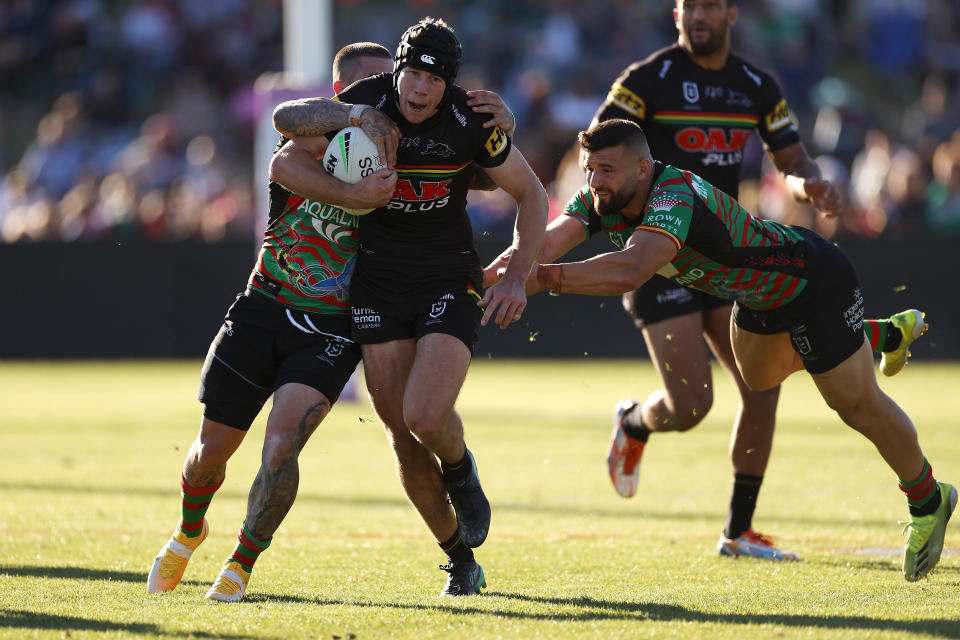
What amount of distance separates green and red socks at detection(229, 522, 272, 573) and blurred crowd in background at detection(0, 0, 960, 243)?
1273 cm

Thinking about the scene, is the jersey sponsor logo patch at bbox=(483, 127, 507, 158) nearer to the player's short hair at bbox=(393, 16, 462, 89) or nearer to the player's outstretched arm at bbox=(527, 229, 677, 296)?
the player's short hair at bbox=(393, 16, 462, 89)

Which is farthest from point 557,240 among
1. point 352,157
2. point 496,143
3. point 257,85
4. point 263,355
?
point 257,85

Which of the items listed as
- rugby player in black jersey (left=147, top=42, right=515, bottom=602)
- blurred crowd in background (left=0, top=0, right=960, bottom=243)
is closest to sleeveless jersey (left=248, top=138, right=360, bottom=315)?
rugby player in black jersey (left=147, top=42, right=515, bottom=602)

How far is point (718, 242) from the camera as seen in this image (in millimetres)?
5863

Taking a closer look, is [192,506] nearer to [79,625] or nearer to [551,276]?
[79,625]

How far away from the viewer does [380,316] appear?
5.73 metres

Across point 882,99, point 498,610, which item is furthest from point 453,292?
point 882,99

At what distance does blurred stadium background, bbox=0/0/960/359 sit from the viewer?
17406 mm

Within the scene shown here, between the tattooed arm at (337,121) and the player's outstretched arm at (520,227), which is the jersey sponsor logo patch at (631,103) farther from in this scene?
the tattooed arm at (337,121)

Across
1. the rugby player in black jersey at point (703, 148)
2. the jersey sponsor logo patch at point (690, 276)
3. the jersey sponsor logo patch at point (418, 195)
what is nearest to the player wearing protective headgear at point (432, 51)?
the jersey sponsor logo patch at point (418, 195)

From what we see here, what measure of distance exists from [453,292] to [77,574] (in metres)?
2.19

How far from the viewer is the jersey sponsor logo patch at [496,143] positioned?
573 cm

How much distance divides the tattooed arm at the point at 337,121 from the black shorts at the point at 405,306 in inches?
20.5

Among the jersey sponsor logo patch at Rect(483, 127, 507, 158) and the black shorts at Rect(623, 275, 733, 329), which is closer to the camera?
the jersey sponsor logo patch at Rect(483, 127, 507, 158)
